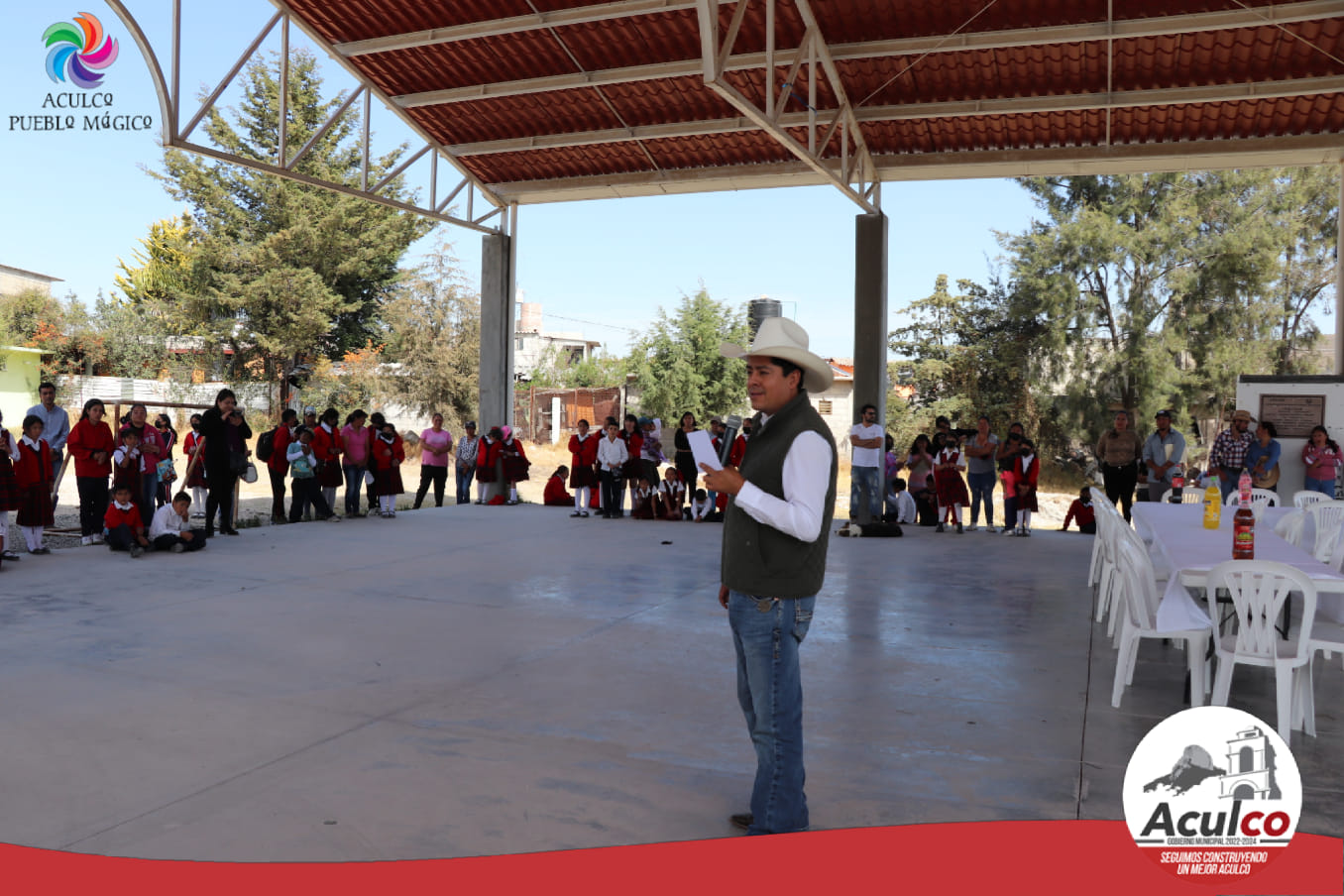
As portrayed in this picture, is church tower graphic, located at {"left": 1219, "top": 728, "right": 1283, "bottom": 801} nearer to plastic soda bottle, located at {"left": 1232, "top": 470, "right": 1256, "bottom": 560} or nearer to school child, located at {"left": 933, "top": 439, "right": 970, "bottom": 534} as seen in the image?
plastic soda bottle, located at {"left": 1232, "top": 470, "right": 1256, "bottom": 560}

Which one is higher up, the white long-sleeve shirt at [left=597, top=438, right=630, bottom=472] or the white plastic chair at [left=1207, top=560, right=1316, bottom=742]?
the white long-sleeve shirt at [left=597, top=438, right=630, bottom=472]

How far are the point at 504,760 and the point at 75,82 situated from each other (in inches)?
702

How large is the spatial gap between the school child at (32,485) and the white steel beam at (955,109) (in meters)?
6.96

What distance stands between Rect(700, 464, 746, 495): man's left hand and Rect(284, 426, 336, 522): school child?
9.53m

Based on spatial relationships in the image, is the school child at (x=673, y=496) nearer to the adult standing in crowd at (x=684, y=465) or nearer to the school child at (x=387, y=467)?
the adult standing in crowd at (x=684, y=465)

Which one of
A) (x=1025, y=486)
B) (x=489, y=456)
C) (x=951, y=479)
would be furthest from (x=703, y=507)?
(x=1025, y=486)

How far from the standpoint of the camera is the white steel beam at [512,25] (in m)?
10.1

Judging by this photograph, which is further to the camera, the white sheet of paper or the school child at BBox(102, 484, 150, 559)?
the school child at BBox(102, 484, 150, 559)

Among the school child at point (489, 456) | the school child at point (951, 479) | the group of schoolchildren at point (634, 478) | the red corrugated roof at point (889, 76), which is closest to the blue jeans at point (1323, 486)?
the school child at point (951, 479)

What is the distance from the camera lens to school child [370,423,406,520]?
41.2 ft

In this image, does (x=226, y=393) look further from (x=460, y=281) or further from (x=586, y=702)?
(x=460, y=281)

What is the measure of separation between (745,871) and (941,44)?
926 cm

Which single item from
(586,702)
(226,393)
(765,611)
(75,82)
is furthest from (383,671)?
(75,82)

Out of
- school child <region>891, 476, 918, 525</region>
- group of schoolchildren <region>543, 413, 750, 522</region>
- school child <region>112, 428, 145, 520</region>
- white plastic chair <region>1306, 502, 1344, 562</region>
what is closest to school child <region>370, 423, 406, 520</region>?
group of schoolchildren <region>543, 413, 750, 522</region>
